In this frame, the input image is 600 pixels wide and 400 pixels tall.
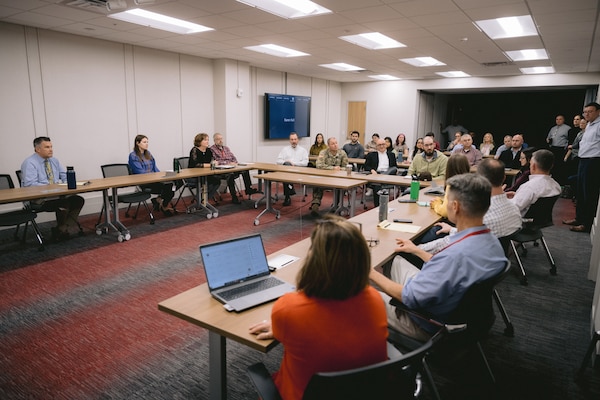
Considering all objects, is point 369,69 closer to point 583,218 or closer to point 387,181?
point 387,181

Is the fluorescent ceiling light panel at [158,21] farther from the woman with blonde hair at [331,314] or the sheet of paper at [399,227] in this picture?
the woman with blonde hair at [331,314]

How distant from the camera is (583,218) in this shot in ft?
19.7

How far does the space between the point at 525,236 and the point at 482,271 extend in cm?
259

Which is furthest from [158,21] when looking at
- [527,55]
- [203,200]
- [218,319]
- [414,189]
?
[527,55]

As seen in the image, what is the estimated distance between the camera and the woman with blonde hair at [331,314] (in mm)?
1189

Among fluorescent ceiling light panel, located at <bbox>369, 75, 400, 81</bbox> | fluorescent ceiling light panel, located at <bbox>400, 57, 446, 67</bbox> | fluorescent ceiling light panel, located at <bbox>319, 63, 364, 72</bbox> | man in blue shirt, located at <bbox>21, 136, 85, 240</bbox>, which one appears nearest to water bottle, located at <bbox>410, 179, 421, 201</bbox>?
man in blue shirt, located at <bbox>21, 136, 85, 240</bbox>

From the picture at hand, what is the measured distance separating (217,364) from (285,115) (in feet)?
29.6

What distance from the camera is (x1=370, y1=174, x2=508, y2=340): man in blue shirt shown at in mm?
1767

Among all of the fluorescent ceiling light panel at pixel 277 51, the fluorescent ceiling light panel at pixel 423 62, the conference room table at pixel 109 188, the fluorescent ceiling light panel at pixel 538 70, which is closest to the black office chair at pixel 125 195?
the conference room table at pixel 109 188

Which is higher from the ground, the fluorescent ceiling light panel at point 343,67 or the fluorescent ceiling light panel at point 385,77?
the fluorescent ceiling light panel at point 385,77

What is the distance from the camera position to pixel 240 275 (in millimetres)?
1944

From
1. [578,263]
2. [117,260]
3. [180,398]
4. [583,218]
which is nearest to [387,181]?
[578,263]

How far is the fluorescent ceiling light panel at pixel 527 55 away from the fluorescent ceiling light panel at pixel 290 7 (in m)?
4.23

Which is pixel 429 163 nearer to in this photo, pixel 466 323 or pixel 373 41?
pixel 373 41
